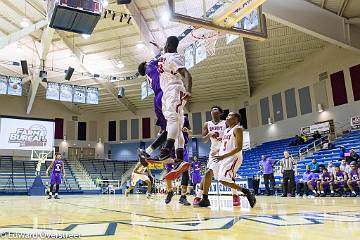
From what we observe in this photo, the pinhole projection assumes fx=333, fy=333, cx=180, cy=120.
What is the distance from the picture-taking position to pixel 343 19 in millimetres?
14836

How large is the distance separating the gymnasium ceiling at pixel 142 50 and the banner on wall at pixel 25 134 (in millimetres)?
3178

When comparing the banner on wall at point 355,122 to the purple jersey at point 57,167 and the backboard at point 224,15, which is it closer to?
the backboard at point 224,15

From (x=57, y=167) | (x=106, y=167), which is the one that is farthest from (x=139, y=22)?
(x=106, y=167)

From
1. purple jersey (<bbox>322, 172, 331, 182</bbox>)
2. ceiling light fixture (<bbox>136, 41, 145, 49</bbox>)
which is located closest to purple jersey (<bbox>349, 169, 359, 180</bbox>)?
purple jersey (<bbox>322, 172, 331, 182</bbox>)

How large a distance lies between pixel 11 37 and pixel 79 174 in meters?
11.7

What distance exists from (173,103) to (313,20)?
11.8 metres

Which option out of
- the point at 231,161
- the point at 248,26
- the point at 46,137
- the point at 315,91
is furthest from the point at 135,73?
the point at 231,161

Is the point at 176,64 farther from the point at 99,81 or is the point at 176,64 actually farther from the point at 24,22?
the point at 99,81

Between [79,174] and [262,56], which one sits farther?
[79,174]

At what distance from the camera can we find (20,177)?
852 inches

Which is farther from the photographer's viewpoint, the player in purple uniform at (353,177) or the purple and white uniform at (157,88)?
the player in purple uniform at (353,177)

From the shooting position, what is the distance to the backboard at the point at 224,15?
23.1ft

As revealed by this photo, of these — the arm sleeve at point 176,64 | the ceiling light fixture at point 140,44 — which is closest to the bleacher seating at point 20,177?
the ceiling light fixture at point 140,44

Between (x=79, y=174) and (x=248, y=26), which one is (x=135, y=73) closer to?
(x=79, y=174)
